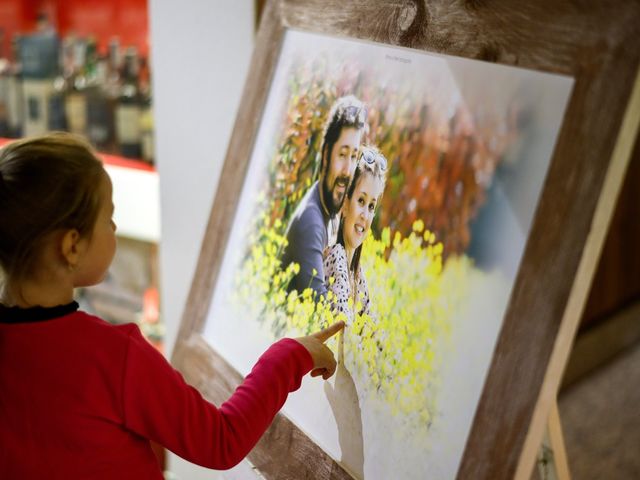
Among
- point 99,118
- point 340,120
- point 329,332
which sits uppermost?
point 340,120

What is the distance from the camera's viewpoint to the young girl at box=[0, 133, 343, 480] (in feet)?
2.69

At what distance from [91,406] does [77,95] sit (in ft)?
4.74

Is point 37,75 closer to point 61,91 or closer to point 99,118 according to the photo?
point 61,91

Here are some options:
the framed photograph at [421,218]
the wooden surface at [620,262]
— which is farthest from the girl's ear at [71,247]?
the wooden surface at [620,262]

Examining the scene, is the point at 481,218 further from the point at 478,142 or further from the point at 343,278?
the point at 343,278

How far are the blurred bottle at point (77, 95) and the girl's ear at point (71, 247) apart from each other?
1.32 metres

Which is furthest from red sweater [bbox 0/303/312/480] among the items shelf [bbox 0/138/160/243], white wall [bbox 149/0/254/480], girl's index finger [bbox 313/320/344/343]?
shelf [bbox 0/138/160/243]

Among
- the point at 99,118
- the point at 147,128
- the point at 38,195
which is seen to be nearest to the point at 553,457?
the point at 38,195

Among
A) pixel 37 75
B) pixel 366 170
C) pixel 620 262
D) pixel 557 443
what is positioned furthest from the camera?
pixel 620 262

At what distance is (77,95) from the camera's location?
2109 mm

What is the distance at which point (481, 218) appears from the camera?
2.49 feet

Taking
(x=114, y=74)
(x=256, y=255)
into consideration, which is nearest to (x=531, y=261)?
(x=256, y=255)

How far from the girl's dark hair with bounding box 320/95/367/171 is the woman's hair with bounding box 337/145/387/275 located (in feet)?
0.12

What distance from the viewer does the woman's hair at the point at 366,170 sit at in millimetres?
895
